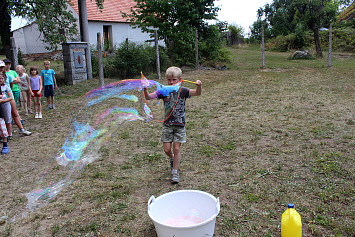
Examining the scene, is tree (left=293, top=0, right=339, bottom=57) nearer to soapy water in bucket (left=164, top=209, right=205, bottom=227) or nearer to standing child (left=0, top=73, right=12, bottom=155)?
standing child (left=0, top=73, right=12, bottom=155)

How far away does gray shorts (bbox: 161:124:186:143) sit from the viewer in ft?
13.4

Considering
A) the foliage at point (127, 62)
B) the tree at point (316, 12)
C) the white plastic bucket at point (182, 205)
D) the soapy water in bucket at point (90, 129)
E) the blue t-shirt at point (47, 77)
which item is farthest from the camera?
the tree at point (316, 12)

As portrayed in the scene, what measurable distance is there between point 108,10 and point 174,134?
2494 cm

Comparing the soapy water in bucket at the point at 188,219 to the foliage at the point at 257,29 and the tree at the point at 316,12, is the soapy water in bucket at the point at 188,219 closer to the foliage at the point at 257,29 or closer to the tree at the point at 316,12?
the tree at the point at 316,12

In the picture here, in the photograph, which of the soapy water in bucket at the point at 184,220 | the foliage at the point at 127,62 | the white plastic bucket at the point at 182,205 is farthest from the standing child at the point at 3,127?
the foliage at the point at 127,62

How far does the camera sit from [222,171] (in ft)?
14.5

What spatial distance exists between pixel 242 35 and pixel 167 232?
3733 centimetres

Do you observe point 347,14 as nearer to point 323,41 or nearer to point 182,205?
point 323,41

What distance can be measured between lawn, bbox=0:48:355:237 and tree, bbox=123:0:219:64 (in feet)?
26.5

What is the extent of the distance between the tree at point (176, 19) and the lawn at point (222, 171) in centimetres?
806

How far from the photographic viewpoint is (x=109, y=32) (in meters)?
26.5

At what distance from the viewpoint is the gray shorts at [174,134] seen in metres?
4.09

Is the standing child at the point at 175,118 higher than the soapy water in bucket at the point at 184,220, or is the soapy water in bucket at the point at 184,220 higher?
the standing child at the point at 175,118


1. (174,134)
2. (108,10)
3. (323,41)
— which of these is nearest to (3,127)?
(174,134)
